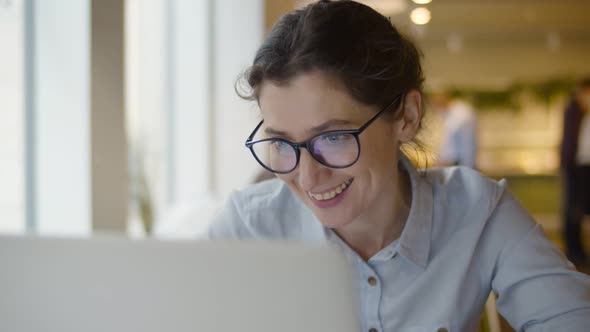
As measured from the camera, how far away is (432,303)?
1081 mm

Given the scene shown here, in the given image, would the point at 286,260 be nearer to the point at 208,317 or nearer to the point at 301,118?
the point at 208,317

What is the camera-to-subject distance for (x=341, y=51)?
103 cm

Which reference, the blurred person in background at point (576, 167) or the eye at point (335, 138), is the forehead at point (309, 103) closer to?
the eye at point (335, 138)

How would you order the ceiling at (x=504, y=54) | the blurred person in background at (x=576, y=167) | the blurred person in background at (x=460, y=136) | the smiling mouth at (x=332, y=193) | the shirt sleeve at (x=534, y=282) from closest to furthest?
the shirt sleeve at (x=534, y=282)
the smiling mouth at (x=332, y=193)
the blurred person in background at (x=576, y=167)
the blurred person in background at (x=460, y=136)
the ceiling at (x=504, y=54)

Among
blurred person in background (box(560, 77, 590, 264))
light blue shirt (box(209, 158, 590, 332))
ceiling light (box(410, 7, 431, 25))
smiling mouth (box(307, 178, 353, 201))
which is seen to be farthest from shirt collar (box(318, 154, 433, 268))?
blurred person in background (box(560, 77, 590, 264))

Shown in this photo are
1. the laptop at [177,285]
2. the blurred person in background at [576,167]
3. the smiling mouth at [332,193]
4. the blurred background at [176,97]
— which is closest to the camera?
the laptop at [177,285]

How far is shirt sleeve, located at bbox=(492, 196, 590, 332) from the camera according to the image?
3.07 feet

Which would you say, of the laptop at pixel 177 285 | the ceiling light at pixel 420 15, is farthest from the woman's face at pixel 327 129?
the ceiling light at pixel 420 15

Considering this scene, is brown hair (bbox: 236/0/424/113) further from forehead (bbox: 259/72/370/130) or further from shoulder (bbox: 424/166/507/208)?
shoulder (bbox: 424/166/507/208)

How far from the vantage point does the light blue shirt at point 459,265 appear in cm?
101

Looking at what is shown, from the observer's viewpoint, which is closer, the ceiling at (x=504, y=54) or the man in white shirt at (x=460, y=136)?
the man in white shirt at (x=460, y=136)

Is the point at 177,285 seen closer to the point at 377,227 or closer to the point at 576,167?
the point at 377,227

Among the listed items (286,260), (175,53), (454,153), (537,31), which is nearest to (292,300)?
(286,260)

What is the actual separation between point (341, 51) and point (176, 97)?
10.3 feet
